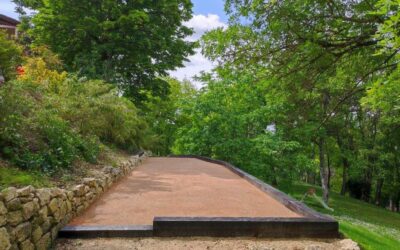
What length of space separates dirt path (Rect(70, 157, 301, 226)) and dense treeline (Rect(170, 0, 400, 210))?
2.40 meters

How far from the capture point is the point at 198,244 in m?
3.91

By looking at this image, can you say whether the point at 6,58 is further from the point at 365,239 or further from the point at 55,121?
the point at 365,239

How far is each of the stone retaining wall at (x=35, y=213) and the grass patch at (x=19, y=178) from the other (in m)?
0.34

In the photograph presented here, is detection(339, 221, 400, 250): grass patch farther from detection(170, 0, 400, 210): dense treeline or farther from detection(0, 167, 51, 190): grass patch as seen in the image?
detection(0, 167, 51, 190): grass patch

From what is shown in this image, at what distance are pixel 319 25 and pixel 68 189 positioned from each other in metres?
5.46

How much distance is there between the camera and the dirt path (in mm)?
4879

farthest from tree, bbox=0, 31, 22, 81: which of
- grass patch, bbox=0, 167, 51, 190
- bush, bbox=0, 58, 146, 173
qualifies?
grass patch, bbox=0, 167, 51, 190

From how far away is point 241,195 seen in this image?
666 centimetres

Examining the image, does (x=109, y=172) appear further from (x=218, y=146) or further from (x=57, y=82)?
(x=218, y=146)

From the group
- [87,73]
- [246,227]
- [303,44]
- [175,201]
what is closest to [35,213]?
[246,227]

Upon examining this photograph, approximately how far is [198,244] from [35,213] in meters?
1.90

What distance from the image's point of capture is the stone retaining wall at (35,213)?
303cm

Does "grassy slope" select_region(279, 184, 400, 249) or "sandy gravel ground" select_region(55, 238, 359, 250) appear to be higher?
"sandy gravel ground" select_region(55, 238, 359, 250)

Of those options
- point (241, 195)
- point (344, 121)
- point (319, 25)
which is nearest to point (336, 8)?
point (319, 25)
